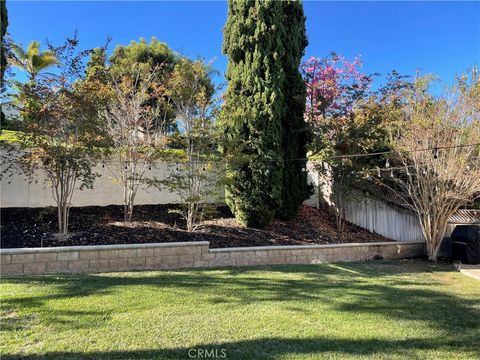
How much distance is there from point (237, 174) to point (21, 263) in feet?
15.8

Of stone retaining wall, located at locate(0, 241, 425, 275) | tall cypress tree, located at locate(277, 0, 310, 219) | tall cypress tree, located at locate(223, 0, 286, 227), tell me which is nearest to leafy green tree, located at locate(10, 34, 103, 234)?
stone retaining wall, located at locate(0, 241, 425, 275)

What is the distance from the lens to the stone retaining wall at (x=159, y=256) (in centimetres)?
548

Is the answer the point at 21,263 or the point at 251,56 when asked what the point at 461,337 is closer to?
the point at 21,263

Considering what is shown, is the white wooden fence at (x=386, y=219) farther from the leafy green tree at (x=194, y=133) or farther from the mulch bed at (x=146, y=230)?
the leafy green tree at (x=194, y=133)

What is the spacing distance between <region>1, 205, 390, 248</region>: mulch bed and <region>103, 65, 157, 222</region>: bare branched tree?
0.63 m

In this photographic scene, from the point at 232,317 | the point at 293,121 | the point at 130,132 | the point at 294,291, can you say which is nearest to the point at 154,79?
the point at 130,132

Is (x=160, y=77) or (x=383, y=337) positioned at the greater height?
(x=160, y=77)

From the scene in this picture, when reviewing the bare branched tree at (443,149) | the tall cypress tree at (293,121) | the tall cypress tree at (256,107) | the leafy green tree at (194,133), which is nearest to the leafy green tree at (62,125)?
the leafy green tree at (194,133)

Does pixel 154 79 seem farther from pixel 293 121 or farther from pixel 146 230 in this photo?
pixel 293 121

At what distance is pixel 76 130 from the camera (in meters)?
6.69

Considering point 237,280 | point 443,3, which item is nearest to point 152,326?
point 237,280

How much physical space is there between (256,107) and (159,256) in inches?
173

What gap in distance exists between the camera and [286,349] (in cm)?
326

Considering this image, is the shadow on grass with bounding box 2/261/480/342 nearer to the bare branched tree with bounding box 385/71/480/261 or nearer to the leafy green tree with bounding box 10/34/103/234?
the leafy green tree with bounding box 10/34/103/234
